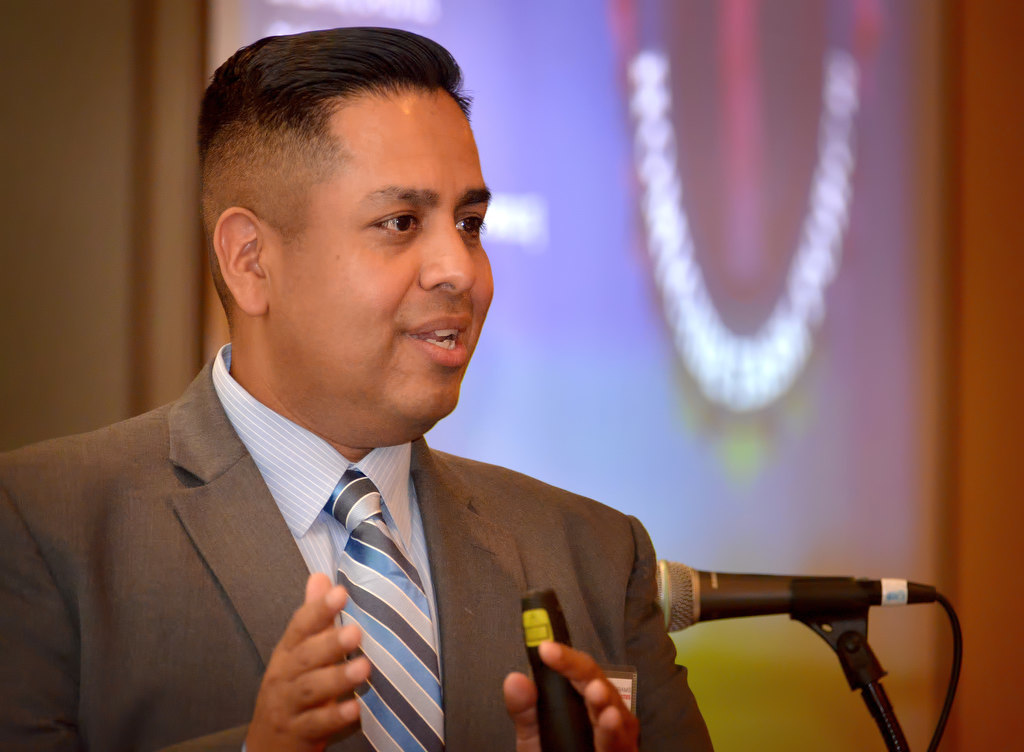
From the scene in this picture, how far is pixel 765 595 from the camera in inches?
66.1

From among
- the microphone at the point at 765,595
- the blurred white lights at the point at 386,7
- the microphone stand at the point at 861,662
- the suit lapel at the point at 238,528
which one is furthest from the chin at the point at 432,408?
the blurred white lights at the point at 386,7

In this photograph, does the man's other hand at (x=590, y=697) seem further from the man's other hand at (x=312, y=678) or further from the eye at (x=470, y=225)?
the eye at (x=470, y=225)

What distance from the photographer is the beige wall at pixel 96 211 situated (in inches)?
95.0

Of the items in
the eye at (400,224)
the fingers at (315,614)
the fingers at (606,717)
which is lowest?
the fingers at (606,717)

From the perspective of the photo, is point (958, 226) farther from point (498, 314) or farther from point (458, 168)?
point (458, 168)

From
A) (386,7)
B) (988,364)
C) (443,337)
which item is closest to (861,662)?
(443,337)

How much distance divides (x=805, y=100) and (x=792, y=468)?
1.14m

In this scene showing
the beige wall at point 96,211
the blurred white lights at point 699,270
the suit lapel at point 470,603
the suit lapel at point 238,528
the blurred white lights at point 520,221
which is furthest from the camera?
the blurred white lights at point 699,270

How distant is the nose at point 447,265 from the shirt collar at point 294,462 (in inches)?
13.3

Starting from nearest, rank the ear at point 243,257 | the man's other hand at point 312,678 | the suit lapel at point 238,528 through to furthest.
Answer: the man's other hand at point 312,678 < the suit lapel at point 238,528 < the ear at point 243,257

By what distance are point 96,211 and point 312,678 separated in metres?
1.71

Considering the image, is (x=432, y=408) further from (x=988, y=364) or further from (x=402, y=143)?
(x=988, y=364)

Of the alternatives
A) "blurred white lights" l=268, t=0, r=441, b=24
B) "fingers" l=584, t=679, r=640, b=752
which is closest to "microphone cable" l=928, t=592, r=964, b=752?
"fingers" l=584, t=679, r=640, b=752

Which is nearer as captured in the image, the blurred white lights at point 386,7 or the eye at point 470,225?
the eye at point 470,225
